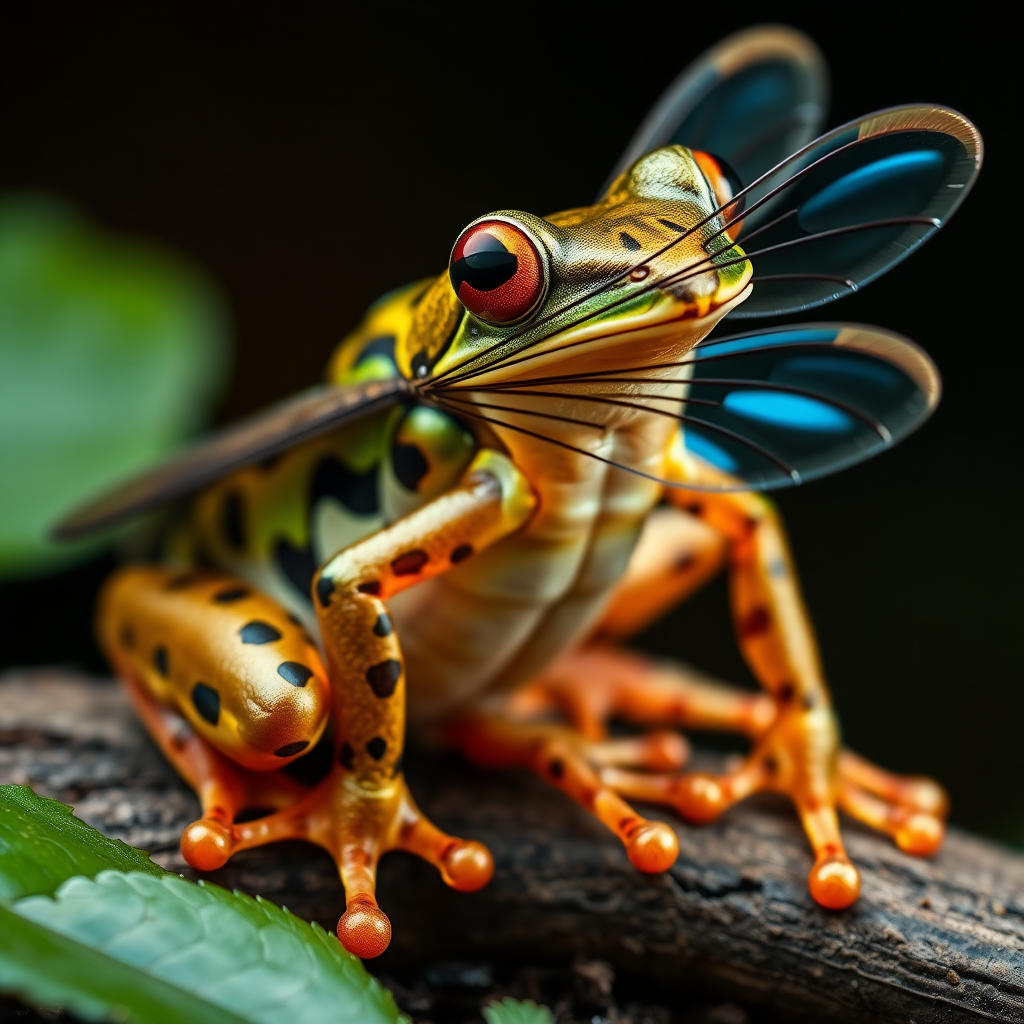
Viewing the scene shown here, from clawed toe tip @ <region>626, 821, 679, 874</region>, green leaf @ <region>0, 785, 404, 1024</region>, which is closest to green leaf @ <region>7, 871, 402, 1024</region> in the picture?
green leaf @ <region>0, 785, 404, 1024</region>

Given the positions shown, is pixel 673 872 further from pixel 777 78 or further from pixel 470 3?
pixel 470 3

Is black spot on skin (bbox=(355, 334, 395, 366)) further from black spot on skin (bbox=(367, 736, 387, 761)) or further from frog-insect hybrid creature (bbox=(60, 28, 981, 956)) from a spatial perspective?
black spot on skin (bbox=(367, 736, 387, 761))

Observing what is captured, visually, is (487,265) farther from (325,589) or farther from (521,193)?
(521,193)

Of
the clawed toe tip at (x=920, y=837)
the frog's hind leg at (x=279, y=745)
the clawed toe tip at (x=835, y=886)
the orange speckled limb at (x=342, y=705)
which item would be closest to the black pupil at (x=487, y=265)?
the orange speckled limb at (x=342, y=705)

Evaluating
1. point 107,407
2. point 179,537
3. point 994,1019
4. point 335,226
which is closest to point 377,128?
point 335,226

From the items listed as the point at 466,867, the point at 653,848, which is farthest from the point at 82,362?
the point at 653,848

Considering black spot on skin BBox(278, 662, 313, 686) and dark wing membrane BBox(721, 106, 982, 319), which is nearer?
dark wing membrane BBox(721, 106, 982, 319)
